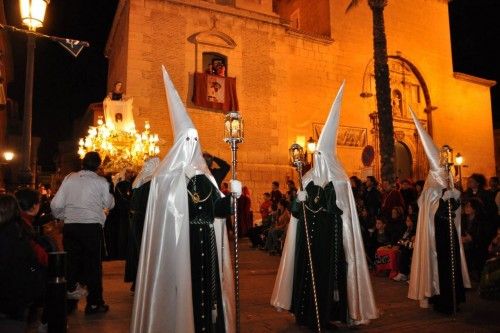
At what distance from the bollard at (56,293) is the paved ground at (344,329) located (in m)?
1.74

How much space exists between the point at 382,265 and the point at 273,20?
13.9 metres

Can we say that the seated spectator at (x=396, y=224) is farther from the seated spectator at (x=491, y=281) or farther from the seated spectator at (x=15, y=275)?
the seated spectator at (x=15, y=275)

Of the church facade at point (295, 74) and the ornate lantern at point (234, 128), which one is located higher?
the church facade at point (295, 74)

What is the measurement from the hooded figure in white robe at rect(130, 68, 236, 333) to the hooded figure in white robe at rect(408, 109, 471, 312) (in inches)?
135

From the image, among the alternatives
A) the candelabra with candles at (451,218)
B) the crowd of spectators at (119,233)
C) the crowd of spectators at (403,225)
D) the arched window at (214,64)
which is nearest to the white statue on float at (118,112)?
the arched window at (214,64)

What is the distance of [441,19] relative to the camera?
25234 mm

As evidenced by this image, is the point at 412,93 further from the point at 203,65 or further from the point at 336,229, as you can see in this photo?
the point at 336,229

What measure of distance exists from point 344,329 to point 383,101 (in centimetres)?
1090

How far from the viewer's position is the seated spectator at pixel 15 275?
9.14 feet

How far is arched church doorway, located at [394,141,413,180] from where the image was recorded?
22.7 m

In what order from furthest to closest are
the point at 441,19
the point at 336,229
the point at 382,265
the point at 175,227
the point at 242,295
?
the point at 441,19
the point at 382,265
the point at 242,295
the point at 336,229
the point at 175,227

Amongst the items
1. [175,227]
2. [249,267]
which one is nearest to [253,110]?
[249,267]

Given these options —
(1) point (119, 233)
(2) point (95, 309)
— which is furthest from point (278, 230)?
(2) point (95, 309)

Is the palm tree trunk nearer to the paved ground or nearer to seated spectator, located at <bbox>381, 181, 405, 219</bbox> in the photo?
seated spectator, located at <bbox>381, 181, 405, 219</bbox>
